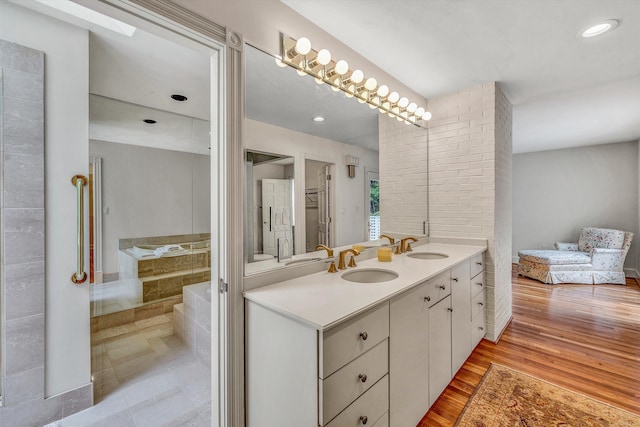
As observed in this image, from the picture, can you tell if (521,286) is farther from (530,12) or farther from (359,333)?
(359,333)

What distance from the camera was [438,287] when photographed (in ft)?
5.53

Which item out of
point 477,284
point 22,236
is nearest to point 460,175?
point 477,284

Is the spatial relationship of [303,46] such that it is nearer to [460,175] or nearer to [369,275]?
[369,275]

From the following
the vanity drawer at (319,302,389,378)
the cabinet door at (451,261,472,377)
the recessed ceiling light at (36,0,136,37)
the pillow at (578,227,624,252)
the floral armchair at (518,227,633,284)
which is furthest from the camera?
the pillow at (578,227,624,252)

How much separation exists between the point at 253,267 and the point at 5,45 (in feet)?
5.94

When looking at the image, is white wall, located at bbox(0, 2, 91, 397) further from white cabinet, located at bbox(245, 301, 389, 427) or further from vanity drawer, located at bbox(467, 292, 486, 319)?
vanity drawer, located at bbox(467, 292, 486, 319)

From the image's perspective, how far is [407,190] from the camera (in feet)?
8.48

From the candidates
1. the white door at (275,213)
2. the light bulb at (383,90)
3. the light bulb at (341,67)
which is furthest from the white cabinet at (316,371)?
the light bulb at (383,90)

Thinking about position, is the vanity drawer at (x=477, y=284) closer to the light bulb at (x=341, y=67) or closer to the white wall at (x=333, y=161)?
the white wall at (x=333, y=161)

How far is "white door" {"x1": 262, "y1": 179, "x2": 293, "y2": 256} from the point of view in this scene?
147cm

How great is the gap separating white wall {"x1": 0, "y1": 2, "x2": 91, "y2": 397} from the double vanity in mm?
1212

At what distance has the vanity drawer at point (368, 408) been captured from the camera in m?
1.03

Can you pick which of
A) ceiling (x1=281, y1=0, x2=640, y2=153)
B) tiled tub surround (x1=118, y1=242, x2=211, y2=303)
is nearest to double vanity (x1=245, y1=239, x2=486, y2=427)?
ceiling (x1=281, y1=0, x2=640, y2=153)

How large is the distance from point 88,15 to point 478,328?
11.7ft
